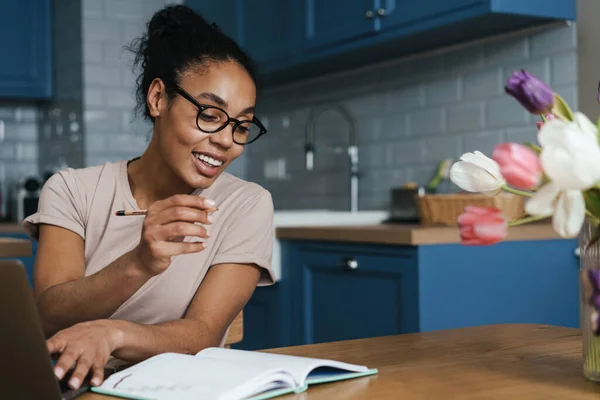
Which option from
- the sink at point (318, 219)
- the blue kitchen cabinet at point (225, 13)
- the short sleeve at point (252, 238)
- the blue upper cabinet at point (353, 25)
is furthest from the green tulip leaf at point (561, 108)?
the blue kitchen cabinet at point (225, 13)

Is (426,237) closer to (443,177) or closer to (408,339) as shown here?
(443,177)

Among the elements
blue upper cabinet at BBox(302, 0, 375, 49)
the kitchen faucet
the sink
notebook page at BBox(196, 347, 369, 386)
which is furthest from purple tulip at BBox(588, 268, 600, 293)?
the kitchen faucet

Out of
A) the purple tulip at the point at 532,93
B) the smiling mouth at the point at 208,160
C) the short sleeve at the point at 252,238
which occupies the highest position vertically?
the purple tulip at the point at 532,93

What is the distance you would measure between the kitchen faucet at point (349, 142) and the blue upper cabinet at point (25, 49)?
5.40 feet

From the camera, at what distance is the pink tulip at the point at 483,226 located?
79 centimetres

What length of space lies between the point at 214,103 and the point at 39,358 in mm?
928

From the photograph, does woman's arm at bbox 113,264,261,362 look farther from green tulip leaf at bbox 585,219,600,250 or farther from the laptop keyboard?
green tulip leaf at bbox 585,219,600,250

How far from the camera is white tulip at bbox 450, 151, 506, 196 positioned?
35.5 inches

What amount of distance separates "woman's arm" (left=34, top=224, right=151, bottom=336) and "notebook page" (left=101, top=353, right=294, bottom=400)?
32 centimetres

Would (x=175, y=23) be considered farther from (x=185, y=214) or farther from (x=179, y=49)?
(x=185, y=214)

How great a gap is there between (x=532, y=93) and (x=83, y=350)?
1.95ft

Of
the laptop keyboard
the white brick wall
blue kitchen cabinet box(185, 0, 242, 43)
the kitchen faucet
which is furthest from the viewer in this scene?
the white brick wall

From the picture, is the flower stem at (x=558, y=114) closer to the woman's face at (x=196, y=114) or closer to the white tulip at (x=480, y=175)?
the white tulip at (x=480, y=175)

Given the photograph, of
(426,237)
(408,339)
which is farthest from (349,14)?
(408,339)
